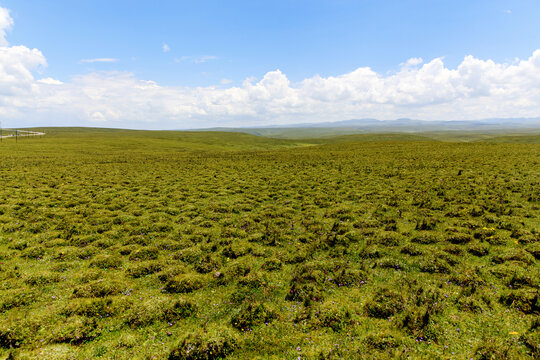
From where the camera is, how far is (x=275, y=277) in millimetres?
10914

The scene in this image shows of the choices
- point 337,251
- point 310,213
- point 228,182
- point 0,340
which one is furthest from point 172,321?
point 228,182

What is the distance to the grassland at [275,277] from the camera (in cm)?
722

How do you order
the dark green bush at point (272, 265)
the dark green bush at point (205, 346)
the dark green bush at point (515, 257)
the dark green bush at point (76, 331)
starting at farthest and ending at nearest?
the dark green bush at point (272, 265), the dark green bush at point (515, 257), the dark green bush at point (76, 331), the dark green bush at point (205, 346)

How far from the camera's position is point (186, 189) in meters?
28.5

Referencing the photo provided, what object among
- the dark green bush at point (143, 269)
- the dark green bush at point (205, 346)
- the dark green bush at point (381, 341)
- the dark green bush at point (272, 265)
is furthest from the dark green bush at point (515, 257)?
the dark green bush at point (143, 269)

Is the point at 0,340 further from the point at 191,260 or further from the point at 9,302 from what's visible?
the point at 191,260

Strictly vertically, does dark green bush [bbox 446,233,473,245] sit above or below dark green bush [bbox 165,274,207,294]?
above

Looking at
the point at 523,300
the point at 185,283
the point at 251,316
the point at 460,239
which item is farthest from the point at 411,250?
the point at 185,283

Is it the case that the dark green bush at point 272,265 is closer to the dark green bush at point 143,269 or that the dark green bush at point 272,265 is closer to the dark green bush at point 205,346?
the dark green bush at point 205,346

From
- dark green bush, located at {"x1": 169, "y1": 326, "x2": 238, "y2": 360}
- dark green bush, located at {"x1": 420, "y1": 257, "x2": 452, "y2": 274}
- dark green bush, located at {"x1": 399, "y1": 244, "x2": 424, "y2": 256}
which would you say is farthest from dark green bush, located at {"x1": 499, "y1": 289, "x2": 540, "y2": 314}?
dark green bush, located at {"x1": 169, "y1": 326, "x2": 238, "y2": 360}

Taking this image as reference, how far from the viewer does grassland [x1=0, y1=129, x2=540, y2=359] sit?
7219 millimetres

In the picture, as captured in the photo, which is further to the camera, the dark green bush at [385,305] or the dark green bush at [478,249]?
the dark green bush at [478,249]

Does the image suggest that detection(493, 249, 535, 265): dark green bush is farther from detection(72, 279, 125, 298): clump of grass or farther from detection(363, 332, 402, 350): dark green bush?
detection(72, 279, 125, 298): clump of grass

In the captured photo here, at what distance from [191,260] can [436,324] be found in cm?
1038
